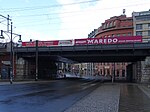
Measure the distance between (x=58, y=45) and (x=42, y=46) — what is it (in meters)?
3.58

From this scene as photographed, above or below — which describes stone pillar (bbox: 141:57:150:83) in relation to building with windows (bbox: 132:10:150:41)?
below

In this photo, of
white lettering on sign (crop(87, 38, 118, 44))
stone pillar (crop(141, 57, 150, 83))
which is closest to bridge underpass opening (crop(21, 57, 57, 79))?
white lettering on sign (crop(87, 38, 118, 44))

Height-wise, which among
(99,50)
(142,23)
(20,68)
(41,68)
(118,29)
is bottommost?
(41,68)

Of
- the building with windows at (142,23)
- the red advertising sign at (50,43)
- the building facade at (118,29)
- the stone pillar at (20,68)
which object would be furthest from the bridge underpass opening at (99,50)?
the building facade at (118,29)

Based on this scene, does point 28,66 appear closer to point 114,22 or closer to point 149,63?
point 149,63

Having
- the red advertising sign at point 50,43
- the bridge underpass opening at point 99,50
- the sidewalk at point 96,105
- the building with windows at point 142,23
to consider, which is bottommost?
the sidewalk at point 96,105

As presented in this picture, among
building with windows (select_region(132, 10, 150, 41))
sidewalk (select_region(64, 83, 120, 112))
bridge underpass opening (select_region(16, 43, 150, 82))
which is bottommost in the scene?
sidewalk (select_region(64, 83, 120, 112))

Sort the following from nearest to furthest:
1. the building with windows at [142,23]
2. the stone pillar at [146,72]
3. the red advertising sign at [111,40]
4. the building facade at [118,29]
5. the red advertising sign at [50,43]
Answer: the red advertising sign at [111,40] < the stone pillar at [146,72] < the red advertising sign at [50,43] < the building with windows at [142,23] < the building facade at [118,29]

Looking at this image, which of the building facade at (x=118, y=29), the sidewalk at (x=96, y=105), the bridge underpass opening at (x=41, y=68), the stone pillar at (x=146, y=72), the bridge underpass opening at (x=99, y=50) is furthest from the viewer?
the building facade at (x=118, y=29)

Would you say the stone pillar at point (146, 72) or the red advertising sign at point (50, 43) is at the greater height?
the red advertising sign at point (50, 43)

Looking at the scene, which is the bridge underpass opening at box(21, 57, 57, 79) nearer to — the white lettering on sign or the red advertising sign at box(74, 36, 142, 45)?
the red advertising sign at box(74, 36, 142, 45)

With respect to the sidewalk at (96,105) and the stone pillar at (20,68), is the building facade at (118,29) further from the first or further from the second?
the sidewalk at (96,105)

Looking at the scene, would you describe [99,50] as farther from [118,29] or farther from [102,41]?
[118,29]

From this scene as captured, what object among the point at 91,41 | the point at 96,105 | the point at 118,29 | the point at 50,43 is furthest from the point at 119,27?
the point at 96,105
